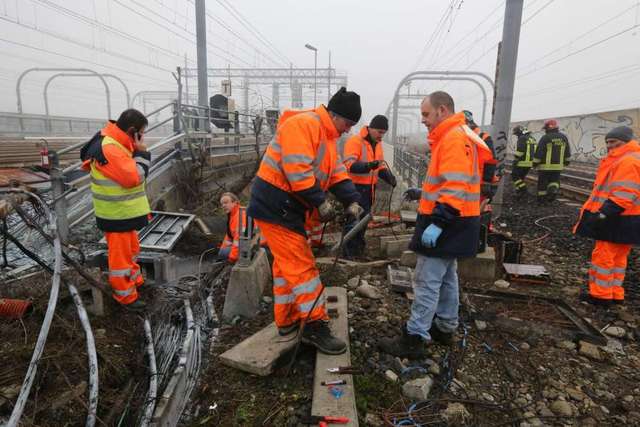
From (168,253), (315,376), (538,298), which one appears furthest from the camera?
(168,253)

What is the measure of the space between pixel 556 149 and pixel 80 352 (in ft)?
30.2

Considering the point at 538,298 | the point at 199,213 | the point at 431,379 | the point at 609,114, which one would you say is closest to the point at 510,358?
the point at 431,379

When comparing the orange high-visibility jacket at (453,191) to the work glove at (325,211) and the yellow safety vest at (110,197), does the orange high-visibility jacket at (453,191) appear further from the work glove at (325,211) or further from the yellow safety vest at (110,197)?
the yellow safety vest at (110,197)

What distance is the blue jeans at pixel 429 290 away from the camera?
2.86 meters

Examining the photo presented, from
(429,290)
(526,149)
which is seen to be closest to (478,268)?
(429,290)

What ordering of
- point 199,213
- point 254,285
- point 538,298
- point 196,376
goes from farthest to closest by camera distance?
point 199,213
point 538,298
point 254,285
point 196,376

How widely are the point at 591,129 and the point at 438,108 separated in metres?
24.4

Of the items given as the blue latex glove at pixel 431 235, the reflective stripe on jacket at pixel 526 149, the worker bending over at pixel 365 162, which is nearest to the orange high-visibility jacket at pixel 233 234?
the worker bending over at pixel 365 162

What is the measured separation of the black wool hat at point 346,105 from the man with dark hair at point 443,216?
23.2 inches

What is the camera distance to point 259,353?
9.07 ft

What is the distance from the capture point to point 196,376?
9.38ft

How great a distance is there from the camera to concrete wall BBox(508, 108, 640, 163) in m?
19.7

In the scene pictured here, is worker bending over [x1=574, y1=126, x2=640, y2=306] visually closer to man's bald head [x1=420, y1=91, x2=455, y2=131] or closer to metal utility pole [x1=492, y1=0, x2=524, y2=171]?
man's bald head [x1=420, y1=91, x2=455, y2=131]

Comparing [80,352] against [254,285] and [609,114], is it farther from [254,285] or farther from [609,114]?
[609,114]
